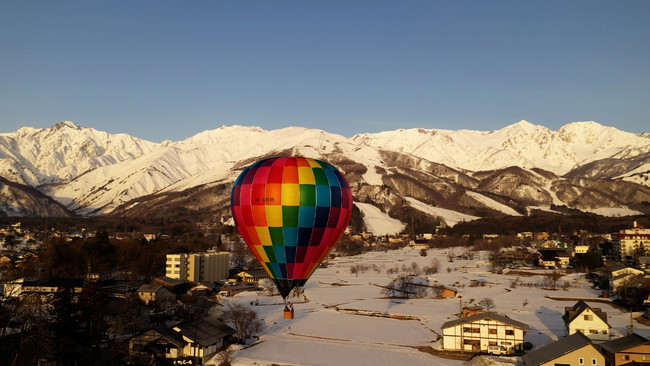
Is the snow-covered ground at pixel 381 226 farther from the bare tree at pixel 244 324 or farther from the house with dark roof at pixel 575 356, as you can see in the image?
the house with dark roof at pixel 575 356

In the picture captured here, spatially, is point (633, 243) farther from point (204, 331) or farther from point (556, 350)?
point (204, 331)

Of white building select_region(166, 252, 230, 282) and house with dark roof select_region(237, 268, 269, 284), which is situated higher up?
white building select_region(166, 252, 230, 282)


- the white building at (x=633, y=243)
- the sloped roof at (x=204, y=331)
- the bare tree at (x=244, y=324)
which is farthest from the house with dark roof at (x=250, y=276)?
the white building at (x=633, y=243)

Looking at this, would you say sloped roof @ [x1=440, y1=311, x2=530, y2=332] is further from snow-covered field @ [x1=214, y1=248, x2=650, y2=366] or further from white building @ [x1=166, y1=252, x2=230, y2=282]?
white building @ [x1=166, y1=252, x2=230, y2=282]

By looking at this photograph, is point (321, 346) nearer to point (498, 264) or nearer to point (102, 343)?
point (102, 343)

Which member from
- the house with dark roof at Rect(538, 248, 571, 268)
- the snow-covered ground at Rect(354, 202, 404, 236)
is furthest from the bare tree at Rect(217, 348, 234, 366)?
the snow-covered ground at Rect(354, 202, 404, 236)

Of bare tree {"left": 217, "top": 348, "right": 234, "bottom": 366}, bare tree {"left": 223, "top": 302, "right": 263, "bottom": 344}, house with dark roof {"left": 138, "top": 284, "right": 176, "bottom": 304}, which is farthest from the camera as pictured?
house with dark roof {"left": 138, "top": 284, "right": 176, "bottom": 304}
